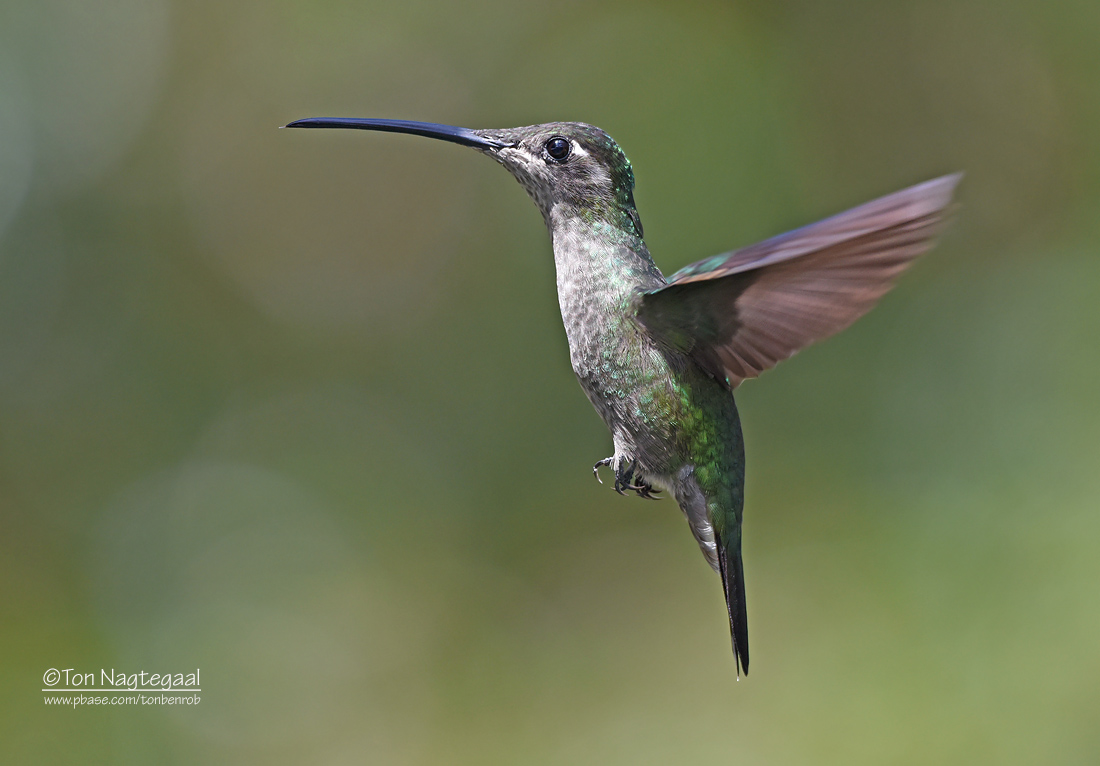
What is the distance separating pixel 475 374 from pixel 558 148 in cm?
276

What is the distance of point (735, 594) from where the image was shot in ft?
4.23

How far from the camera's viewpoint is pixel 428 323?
4.10m

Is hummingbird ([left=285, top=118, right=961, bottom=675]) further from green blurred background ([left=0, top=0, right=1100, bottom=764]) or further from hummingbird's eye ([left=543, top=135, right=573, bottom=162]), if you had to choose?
green blurred background ([left=0, top=0, right=1100, bottom=764])

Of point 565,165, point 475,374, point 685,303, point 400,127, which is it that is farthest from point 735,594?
point 475,374

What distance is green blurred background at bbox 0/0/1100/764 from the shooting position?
3441 mm

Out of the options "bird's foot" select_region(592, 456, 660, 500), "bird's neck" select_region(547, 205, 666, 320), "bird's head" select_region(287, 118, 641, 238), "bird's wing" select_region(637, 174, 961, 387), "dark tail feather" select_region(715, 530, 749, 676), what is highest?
"bird's head" select_region(287, 118, 641, 238)

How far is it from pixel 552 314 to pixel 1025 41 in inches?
86.2

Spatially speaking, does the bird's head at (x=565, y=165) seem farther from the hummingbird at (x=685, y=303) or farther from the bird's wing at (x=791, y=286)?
the bird's wing at (x=791, y=286)

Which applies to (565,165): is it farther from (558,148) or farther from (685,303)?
(685,303)

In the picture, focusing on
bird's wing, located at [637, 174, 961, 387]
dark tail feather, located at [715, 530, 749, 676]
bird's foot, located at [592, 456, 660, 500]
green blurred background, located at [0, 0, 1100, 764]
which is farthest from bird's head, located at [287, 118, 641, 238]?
green blurred background, located at [0, 0, 1100, 764]

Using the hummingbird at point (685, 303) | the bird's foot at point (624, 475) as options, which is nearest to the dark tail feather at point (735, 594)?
the hummingbird at point (685, 303)

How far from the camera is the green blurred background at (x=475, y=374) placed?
3.44m

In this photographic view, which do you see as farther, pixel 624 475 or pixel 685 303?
pixel 624 475

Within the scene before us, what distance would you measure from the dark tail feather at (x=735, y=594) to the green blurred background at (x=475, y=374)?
210 cm
